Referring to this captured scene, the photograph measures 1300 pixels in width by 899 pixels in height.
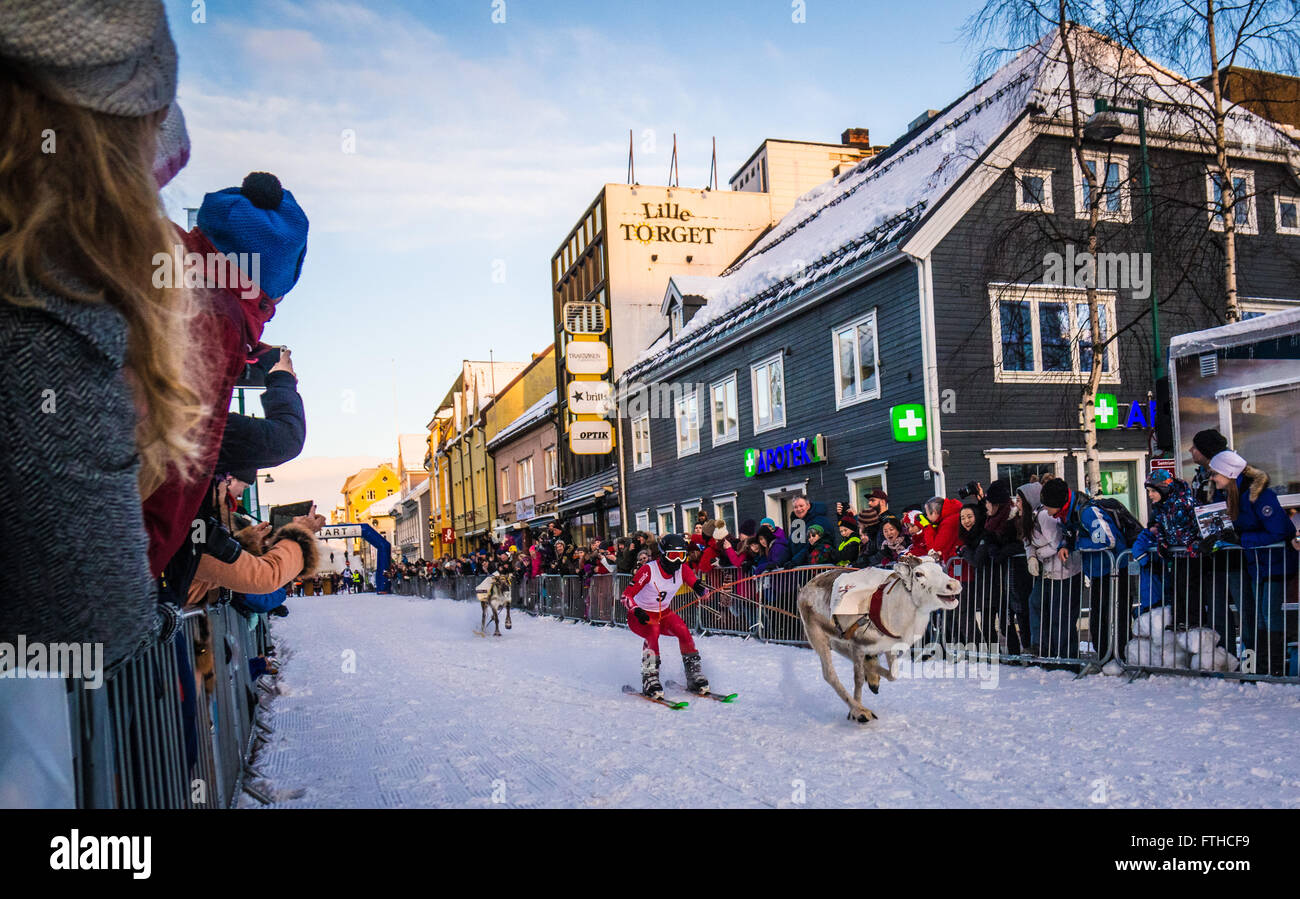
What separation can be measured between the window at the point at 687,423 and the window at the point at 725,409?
1087 mm

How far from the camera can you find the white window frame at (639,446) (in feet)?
99.2

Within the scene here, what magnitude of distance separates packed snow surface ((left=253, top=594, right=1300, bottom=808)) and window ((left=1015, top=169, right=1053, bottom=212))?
11.3 metres

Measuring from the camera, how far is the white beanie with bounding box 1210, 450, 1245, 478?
824cm

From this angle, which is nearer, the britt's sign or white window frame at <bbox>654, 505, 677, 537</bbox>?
the britt's sign

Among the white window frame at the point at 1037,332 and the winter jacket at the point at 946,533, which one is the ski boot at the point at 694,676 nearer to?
the winter jacket at the point at 946,533

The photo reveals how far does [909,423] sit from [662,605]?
8.85 m

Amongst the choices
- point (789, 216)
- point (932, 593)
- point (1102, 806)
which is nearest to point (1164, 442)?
point (932, 593)

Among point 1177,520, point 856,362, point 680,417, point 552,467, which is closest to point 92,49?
point 1177,520

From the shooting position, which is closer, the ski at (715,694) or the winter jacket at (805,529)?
the ski at (715,694)

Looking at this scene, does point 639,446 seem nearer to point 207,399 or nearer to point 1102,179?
point 1102,179

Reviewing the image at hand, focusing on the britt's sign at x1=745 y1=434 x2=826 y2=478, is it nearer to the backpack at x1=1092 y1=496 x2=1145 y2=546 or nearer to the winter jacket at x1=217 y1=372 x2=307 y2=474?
the backpack at x1=1092 y1=496 x2=1145 y2=546

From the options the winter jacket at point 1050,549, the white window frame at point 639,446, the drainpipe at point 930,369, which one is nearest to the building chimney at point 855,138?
the white window frame at point 639,446

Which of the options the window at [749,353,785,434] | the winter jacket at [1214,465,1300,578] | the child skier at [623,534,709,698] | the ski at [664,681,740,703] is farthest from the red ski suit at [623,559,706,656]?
the window at [749,353,785,434]
